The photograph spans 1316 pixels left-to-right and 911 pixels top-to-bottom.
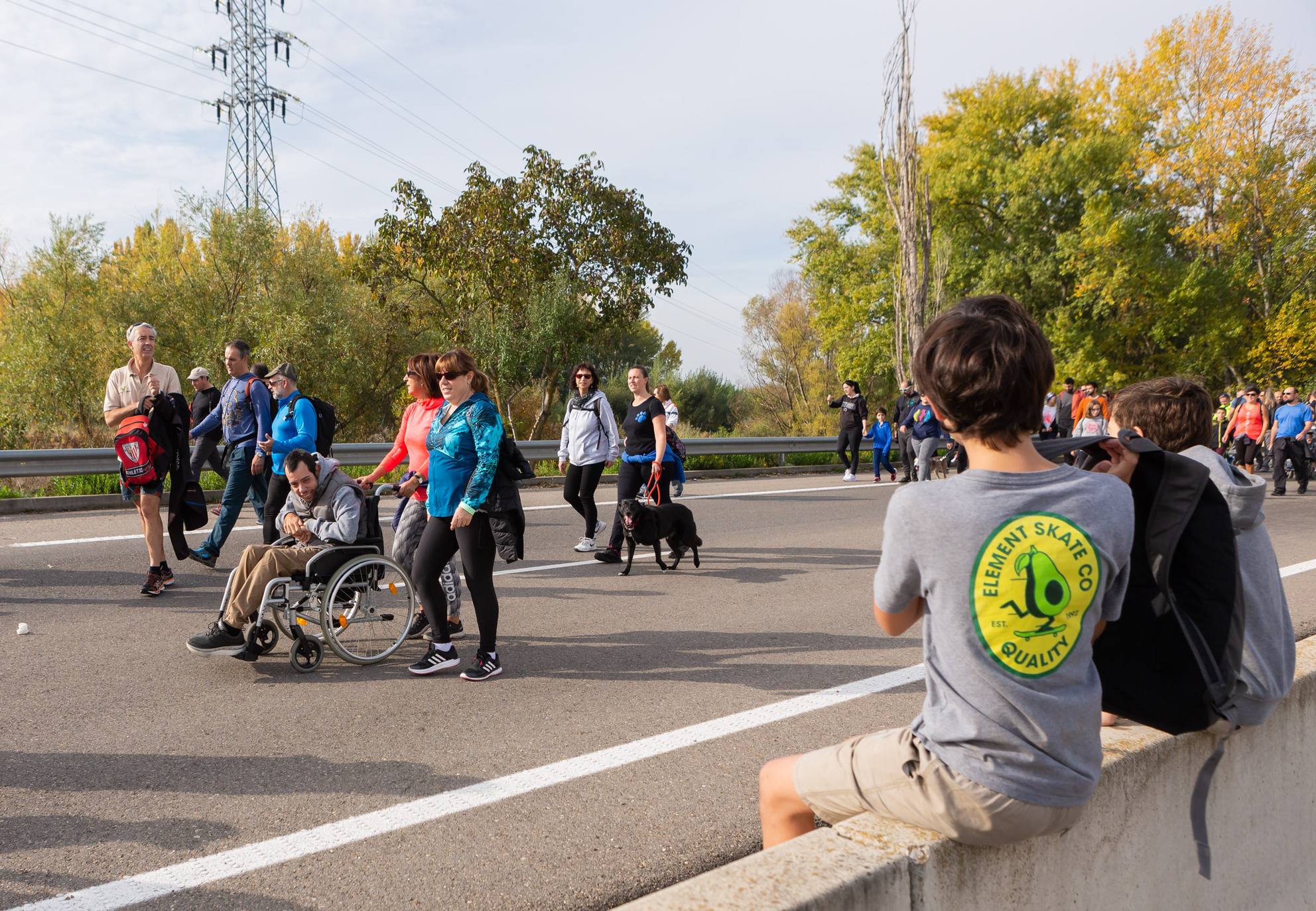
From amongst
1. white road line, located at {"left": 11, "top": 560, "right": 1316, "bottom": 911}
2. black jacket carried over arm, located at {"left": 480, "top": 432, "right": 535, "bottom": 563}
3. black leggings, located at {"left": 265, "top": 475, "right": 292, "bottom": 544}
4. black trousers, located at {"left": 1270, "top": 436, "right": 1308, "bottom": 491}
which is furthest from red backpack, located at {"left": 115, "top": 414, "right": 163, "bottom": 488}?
black trousers, located at {"left": 1270, "top": 436, "right": 1308, "bottom": 491}

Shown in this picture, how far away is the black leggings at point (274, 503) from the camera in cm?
774

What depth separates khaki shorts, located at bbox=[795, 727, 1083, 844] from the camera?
2.00 metres

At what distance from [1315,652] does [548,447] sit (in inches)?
590

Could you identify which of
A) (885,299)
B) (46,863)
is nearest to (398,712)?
(46,863)

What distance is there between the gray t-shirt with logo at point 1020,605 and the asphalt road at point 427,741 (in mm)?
1522

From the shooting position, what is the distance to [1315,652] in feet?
10.4

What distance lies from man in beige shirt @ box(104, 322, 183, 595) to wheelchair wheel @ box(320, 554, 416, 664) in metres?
2.48

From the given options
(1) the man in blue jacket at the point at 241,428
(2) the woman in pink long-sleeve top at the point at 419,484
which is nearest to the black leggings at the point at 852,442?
(1) the man in blue jacket at the point at 241,428

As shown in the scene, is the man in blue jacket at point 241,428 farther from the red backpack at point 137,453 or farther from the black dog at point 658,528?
the black dog at point 658,528

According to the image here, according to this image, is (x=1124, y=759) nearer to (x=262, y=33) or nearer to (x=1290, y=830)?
(x=1290, y=830)

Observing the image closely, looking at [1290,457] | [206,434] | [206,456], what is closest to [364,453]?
[206,456]

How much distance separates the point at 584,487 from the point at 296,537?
4.13 metres

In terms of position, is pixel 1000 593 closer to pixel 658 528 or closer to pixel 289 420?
pixel 658 528

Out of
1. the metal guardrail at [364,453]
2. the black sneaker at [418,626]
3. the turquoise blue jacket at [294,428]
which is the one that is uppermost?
the turquoise blue jacket at [294,428]
